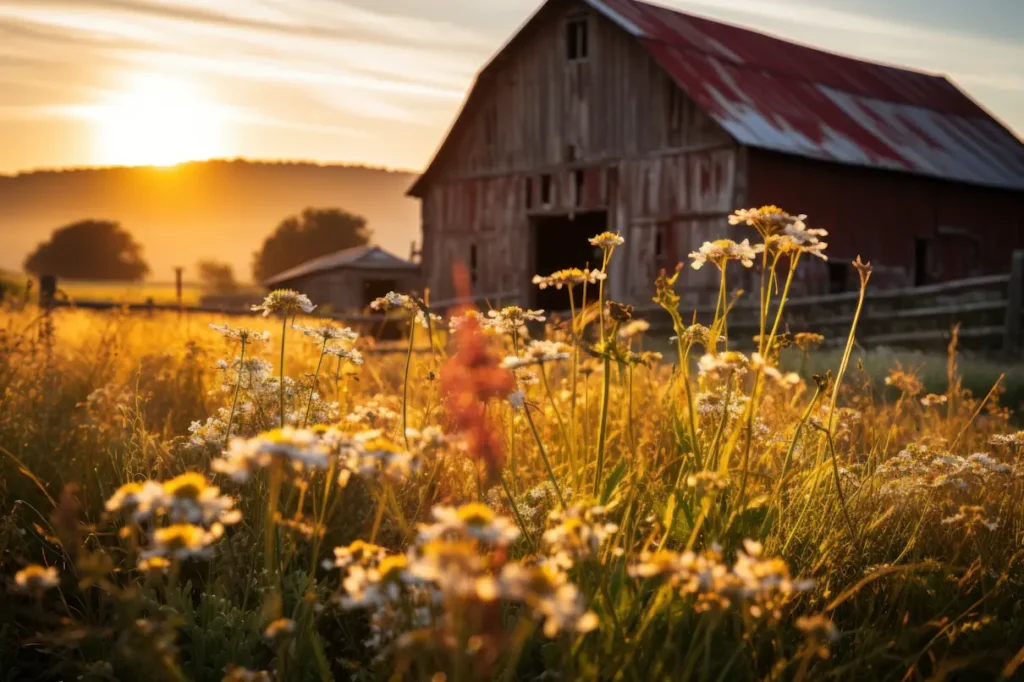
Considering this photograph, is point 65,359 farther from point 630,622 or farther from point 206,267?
point 206,267

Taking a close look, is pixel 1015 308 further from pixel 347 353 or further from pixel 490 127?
pixel 347 353

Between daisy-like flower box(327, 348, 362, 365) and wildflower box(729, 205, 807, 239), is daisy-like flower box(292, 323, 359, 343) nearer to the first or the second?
daisy-like flower box(327, 348, 362, 365)

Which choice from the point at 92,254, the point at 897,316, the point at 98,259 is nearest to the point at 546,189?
the point at 897,316

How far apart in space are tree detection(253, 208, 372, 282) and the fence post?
193 ft

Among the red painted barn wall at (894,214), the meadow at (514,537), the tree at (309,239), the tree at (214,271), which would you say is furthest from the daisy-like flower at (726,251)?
the tree at (214,271)

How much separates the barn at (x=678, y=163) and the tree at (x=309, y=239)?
50.0m

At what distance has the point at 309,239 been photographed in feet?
231

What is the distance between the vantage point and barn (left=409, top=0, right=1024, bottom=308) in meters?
17.1

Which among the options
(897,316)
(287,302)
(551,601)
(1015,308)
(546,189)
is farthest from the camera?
(546,189)

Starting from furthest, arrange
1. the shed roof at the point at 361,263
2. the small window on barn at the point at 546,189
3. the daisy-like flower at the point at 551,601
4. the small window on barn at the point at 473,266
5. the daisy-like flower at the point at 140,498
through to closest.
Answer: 1. the shed roof at the point at 361,263
2. the small window on barn at the point at 473,266
3. the small window on barn at the point at 546,189
4. the daisy-like flower at the point at 140,498
5. the daisy-like flower at the point at 551,601

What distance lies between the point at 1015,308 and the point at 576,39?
29.2 ft

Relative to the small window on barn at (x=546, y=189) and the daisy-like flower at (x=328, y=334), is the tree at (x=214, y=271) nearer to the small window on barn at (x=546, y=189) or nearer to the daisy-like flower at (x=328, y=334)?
the small window on barn at (x=546, y=189)

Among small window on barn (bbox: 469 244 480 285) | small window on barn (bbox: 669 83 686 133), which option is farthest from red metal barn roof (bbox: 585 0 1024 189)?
small window on barn (bbox: 469 244 480 285)

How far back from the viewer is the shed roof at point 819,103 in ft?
55.7
